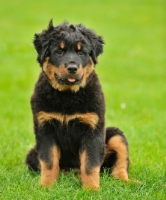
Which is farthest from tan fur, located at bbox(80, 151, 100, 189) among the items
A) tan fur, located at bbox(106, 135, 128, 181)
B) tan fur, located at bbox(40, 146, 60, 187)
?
tan fur, located at bbox(106, 135, 128, 181)

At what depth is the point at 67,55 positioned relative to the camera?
4902mm

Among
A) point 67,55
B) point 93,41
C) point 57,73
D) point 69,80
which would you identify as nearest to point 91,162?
point 69,80

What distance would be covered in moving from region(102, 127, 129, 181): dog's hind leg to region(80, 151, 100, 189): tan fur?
0.42 metres

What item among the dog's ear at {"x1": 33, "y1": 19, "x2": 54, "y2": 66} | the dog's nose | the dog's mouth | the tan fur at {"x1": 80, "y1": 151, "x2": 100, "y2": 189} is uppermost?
the dog's ear at {"x1": 33, "y1": 19, "x2": 54, "y2": 66}

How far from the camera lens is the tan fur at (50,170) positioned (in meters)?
4.97

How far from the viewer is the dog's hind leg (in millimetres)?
5305

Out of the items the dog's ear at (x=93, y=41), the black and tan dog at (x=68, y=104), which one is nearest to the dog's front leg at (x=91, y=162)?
the black and tan dog at (x=68, y=104)

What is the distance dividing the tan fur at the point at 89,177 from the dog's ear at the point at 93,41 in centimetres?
104

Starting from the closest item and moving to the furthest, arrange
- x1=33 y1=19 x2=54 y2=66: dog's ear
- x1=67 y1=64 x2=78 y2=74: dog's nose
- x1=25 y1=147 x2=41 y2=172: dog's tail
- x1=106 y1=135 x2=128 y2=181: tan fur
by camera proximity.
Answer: x1=67 y1=64 x2=78 y2=74: dog's nose
x1=33 y1=19 x2=54 y2=66: dog's ear
x1=106 y1=135 x2=128 y2=181: tan fur
x1=25 y1=147 x2=41 y2=172: dog's tail

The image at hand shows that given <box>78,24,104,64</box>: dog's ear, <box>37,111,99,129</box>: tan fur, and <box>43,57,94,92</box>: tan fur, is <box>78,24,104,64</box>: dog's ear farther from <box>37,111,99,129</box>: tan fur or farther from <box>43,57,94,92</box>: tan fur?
<box>37,111,99,129</box>: tan fur

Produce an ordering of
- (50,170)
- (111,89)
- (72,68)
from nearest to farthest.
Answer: (72,68) < (50,170) < (111,89)

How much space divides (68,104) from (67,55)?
0.50 meters

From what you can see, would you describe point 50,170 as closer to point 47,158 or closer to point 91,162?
point 47,158

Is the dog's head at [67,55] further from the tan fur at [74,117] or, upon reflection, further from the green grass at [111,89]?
the green grass at [111,89]
